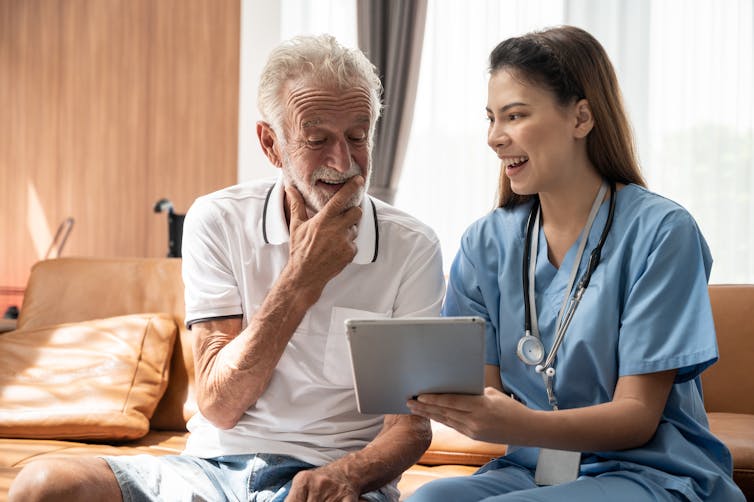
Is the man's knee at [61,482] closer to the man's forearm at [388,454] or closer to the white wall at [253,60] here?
the man's forearm at [388,454]

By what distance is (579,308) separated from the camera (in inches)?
64.0

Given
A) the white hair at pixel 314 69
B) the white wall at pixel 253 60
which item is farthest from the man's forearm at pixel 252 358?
the white wall at pixel 253 60

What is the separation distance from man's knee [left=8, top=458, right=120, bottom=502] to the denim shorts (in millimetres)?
48

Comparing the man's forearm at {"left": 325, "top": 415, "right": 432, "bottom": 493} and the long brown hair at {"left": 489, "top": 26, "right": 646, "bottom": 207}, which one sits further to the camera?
the long brown hair at {"left": 489, "top": 26, "right": 646, "bottom": 207}

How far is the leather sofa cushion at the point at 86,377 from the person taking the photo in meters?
2.61

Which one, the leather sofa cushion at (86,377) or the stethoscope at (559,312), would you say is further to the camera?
the leather sofa cushion at (86,377)

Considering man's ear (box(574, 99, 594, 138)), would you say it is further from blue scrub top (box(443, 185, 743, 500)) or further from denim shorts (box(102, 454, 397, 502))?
denim shorts (box(102, 454, 397, 502))

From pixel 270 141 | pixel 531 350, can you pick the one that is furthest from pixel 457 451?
pixel 270 141

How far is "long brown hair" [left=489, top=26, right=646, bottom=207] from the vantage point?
167 cm

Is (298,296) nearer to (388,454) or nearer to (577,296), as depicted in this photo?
(388,454)

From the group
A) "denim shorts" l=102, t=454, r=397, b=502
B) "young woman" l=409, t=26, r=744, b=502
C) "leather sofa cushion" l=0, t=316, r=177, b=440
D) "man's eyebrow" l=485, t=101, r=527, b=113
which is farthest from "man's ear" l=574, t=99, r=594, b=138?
"leather sofa cushion" l=0, t=316, r=177, b=440

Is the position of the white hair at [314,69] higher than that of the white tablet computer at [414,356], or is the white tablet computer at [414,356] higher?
the white hair at [314,69]

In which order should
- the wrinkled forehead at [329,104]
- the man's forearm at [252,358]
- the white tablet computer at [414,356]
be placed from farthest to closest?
1. the wrinkled forehead at [329,104]
2. the man's forearm at [252,358]
3. the white tablet computer at [414,356]

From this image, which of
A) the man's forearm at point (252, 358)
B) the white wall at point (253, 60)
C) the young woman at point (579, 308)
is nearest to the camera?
the young woman at point (579, 308)
